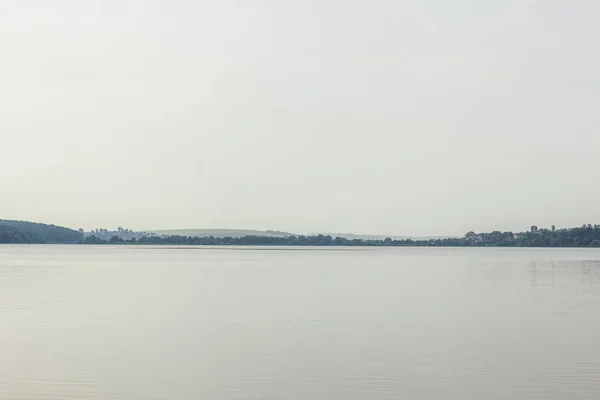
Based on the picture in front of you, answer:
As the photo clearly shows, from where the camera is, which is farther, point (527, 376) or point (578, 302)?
point (578, 302)

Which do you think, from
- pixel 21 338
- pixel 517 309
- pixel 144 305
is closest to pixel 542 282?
pixel 517 309

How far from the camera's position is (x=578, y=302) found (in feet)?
118

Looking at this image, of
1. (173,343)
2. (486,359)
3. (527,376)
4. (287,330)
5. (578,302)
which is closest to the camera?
(527,376)

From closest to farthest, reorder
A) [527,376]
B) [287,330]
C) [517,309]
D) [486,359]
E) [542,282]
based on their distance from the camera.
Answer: [527,376], [486,359], [287,330], [517,309], [542,282]

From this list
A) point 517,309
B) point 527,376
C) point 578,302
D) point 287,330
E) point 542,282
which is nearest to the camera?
point 527,376

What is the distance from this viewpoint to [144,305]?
111ft

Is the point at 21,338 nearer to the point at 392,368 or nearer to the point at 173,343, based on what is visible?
the point at 173,343

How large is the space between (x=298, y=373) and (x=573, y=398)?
18.8 ft

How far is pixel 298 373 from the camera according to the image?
58.4 feet

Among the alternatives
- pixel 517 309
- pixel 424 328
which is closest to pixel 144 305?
pixel 424 328

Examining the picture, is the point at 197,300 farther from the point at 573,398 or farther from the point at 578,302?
the point at 573,398

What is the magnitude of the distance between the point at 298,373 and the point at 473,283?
36.3 m

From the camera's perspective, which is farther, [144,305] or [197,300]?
[197,300]

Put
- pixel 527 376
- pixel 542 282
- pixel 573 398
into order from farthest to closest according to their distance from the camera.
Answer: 1. pixel 542 282
2. pixel 527 376
3. pixel 573 398
